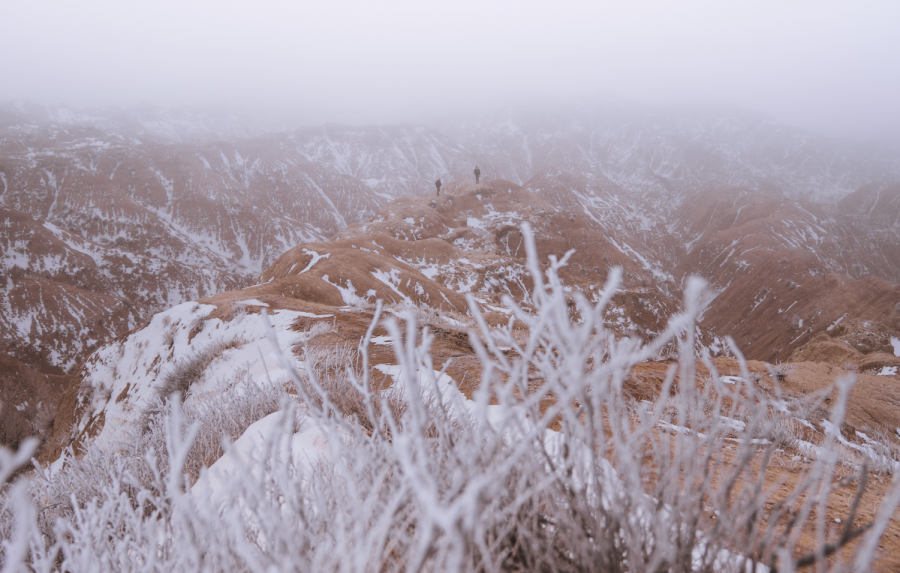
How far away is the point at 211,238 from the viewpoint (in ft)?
210

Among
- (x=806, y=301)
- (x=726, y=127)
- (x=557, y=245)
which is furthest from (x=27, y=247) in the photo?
(x=726, y=127)

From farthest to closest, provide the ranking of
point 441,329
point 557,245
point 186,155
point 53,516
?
point 186,155 → point 557,245 → point 441,329 → point 53,516

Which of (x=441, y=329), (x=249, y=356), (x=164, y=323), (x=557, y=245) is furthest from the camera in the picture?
(x=557, y=245)

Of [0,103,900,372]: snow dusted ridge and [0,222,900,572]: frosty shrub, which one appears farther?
[0,103,900,372]: snow dusted ridge

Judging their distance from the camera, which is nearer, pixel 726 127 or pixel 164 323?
pixel 164 323

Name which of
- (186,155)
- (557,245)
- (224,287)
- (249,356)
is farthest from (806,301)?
(186,155)

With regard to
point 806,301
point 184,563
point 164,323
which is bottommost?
point 806,301

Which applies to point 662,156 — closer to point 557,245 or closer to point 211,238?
point 557,245

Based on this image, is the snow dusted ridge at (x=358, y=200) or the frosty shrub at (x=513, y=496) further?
the snow dusted ridge at (x=358, y=200)

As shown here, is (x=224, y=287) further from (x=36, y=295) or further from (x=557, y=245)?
(x=557, y=245)

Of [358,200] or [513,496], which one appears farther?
[358,200]

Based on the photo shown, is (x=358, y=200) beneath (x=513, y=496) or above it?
beneath

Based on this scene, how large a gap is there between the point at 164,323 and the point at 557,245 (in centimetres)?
3093

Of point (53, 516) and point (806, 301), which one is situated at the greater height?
point (53, 516)
